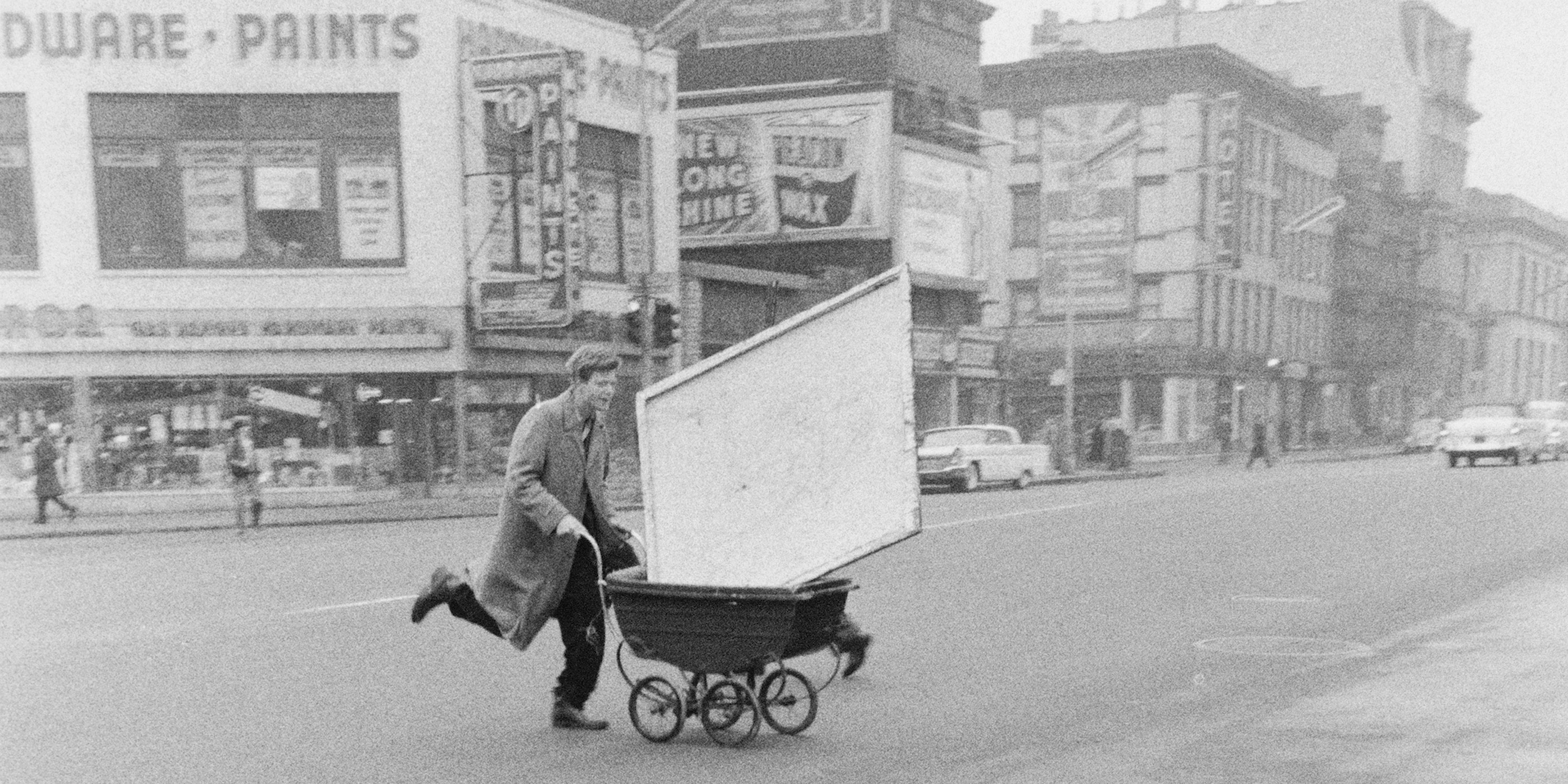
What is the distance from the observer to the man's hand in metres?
6.10

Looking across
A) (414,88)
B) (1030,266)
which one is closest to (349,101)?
(414,88)

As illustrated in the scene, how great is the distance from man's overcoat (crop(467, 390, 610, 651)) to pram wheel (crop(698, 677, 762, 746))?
0.81 m

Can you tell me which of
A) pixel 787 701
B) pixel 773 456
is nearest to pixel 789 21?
pixel 773 456

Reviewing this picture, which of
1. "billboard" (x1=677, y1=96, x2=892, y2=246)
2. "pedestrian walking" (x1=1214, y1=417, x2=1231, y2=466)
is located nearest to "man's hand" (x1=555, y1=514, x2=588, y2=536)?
"billboard" (x1=677, y1=96, x2=892, y2=246)

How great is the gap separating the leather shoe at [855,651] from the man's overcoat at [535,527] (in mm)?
1853

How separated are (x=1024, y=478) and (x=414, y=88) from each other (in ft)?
50.6

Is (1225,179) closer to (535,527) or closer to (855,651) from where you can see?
(855,651)

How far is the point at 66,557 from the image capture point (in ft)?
54.3

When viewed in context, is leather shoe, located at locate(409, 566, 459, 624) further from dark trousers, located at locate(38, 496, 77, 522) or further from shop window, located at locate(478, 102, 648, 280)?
shop window, located at locate(478, 102, 648, 280)

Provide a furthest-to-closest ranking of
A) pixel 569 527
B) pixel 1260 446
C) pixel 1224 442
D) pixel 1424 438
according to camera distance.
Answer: pixel 1424 438, pixel 1224 442, pixel 1260 446, pixel 569 527

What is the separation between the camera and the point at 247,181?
1033 inches

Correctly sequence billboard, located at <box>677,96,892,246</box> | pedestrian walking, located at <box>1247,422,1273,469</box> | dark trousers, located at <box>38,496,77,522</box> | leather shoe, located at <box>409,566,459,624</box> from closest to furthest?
leather shoe, located at <box>409,566,459,624</box>
dark trousers, located at <box>38,496,77,522</box>
billboard, located at <box>677,96,892,246</box>
pedestrian walking, located at <box>1247,422,1273,469</box>

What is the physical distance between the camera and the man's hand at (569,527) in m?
6.10

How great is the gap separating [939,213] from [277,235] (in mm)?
20940
